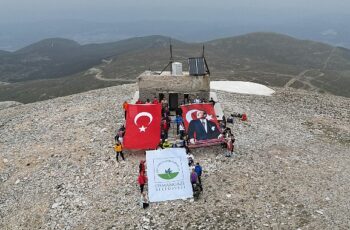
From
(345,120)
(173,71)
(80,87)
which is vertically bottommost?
(80,87)

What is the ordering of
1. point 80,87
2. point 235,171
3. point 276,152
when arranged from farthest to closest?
point 80,87, point 276,152, point 235,171

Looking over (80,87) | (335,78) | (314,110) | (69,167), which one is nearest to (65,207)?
(69,167)

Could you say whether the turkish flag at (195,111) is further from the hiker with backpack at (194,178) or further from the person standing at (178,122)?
the hiker with backpack at (194,178)

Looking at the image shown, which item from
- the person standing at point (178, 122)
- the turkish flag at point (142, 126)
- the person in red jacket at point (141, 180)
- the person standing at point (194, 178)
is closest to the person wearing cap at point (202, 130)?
the person standing at point (178, 122)

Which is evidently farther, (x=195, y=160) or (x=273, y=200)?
(x=195, y=160)

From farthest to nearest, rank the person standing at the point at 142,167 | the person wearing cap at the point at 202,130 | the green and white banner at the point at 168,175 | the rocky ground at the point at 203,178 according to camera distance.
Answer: the person wearing cap at the point at 202,130
the person standing at the point at 142,167
the green and white banner at the point at 168,175
the rocky ground at the point at 203,178

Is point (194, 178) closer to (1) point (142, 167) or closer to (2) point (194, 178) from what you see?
(2) point (194, 178)

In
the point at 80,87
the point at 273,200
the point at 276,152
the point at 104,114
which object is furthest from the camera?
the point at 80,87

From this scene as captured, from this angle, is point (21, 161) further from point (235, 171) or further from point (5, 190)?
point (235, 171)
